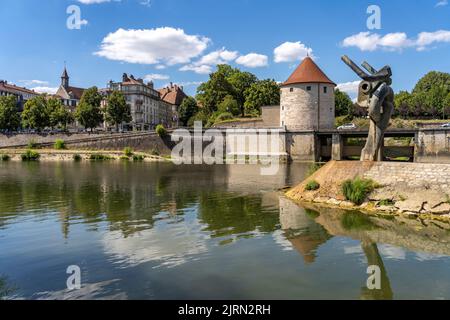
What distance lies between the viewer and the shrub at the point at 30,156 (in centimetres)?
6669

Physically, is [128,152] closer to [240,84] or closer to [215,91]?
[215,91]

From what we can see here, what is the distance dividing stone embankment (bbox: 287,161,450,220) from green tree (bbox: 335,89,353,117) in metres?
76.4

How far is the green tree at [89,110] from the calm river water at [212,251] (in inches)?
2321

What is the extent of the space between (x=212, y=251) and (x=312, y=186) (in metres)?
11.3

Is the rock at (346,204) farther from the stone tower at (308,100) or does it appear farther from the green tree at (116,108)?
the green tree at (116,108)

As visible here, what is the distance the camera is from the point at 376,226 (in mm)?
16125

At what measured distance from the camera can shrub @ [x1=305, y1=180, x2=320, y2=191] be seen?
22369mm

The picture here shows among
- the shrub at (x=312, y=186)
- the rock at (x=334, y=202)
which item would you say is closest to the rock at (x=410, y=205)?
the rock at (x=334, y=202)

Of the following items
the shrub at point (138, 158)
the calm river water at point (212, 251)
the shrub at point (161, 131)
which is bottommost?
the calm river water at point (212, 251)

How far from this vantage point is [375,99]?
20453 mm

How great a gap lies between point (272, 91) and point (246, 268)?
257ft

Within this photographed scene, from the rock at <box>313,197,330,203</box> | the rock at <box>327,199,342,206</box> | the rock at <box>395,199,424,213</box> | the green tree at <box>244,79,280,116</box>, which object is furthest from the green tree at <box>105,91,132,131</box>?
the rock at <box>395,199,424,213</box>
